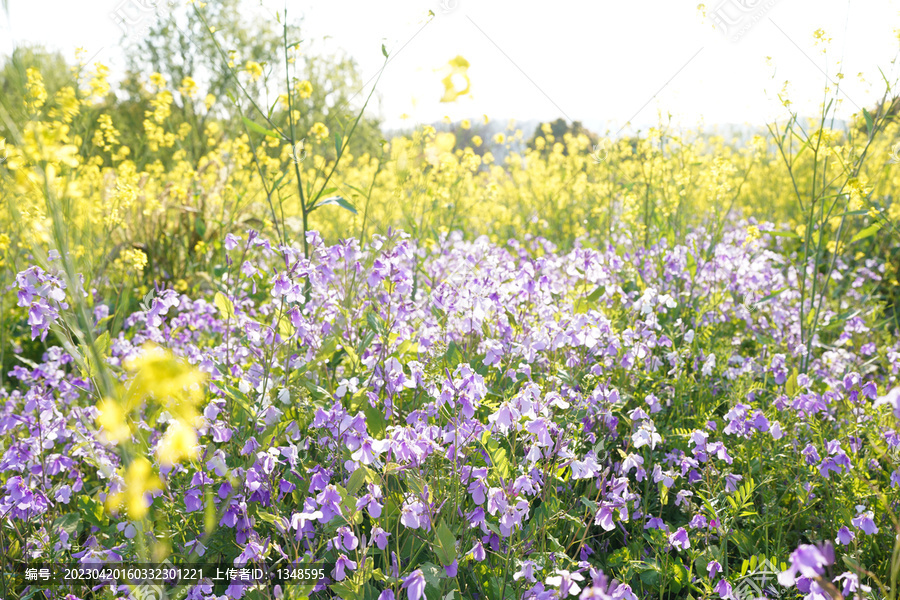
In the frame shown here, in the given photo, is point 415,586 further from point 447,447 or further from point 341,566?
point 447,447

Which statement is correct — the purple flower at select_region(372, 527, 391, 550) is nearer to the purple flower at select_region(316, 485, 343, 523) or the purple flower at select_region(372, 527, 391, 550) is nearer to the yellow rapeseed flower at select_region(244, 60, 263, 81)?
the purple flower at select_region(316, 485, 343, 523)

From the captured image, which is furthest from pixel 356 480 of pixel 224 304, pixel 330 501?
pixel 224 304

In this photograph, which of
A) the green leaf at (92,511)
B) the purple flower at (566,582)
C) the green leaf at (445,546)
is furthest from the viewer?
the green leaf at (92,511)

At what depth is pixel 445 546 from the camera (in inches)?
50.4

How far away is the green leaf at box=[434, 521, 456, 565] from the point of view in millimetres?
1271

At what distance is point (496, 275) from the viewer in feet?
7.22

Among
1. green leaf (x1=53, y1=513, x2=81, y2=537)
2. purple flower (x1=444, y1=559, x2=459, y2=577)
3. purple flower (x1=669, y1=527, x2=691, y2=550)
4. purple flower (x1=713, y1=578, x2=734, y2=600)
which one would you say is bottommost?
green leaf (x1=53, y1=513, x2=81, y2=537)

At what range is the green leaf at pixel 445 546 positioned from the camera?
127cm

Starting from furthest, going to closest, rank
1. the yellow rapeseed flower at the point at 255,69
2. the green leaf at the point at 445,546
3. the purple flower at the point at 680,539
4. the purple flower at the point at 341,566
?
1. the yellow rapeseed flower at the point at 255,69
2. the purple flower at the point at 680,539
3. the green leaf at the point at 445,546
4. the purple flower at the point at 341,566

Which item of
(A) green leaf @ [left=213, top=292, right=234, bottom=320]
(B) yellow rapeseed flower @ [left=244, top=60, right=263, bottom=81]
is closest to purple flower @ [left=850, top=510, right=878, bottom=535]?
(A) green leaf @ [left=213, top=292, right=234, bottom=320]

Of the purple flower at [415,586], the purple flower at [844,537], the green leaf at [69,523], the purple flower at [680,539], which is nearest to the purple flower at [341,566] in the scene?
the purple flower at [415,586]

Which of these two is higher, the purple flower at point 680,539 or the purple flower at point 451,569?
the purple flower at point 451,569

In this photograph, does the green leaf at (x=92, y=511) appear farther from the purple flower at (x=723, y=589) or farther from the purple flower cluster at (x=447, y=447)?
the purple flower at (x=723, y=589)

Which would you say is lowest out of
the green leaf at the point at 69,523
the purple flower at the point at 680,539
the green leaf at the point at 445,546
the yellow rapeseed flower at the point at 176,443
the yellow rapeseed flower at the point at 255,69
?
the green leaf at the point at 69,523
